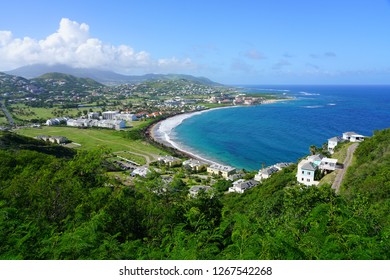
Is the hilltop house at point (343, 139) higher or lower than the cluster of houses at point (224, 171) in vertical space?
higher

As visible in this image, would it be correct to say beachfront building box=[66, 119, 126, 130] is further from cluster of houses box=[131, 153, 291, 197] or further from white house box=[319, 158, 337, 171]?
white house box=[319, 158, 337, 171]

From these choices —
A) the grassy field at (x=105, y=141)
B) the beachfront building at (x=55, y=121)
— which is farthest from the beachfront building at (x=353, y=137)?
the beachfront building at (x=55, y=121)

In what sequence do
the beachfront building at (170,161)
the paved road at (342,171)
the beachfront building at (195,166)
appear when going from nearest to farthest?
the paved road at (342,171) < the beachfront building at (195,166) < the beachfront building at (170,161)

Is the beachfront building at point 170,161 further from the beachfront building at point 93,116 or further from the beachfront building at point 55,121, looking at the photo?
the beachfront building at point 93,116

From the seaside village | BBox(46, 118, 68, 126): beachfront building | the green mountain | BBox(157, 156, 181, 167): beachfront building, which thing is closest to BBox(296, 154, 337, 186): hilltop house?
the seaside village

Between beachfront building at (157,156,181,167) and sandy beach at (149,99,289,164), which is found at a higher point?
sandy beach at (149,99,289,164)

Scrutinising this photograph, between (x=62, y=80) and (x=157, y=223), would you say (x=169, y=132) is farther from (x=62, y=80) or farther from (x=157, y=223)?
(x=62, y=80)

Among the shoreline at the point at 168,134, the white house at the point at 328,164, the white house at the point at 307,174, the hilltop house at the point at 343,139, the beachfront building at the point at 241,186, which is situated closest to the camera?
the white house at the point at 307,174
